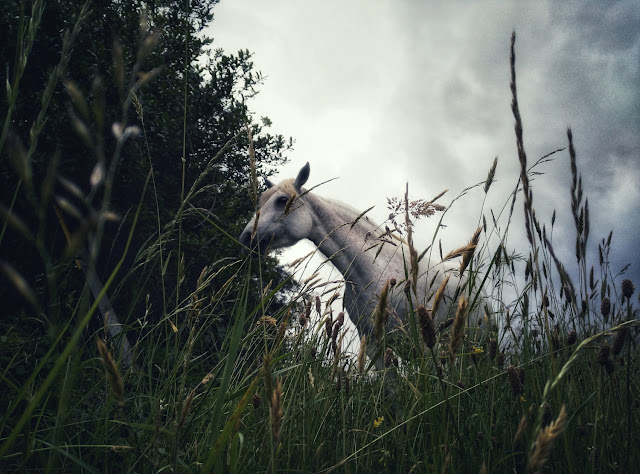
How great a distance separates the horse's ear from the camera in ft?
20.0

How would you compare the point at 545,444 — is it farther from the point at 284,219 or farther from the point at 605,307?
the point at 284,219

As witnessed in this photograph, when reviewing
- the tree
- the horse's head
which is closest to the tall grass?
the tree

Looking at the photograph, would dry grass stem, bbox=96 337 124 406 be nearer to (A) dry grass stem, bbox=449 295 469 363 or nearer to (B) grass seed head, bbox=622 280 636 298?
(A) dry grass stem, bbox=449 295 469 363

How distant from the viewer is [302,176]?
6.17 meters

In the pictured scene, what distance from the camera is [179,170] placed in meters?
6.69

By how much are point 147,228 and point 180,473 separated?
585cm

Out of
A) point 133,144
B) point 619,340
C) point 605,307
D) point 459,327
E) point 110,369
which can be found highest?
point 133,144

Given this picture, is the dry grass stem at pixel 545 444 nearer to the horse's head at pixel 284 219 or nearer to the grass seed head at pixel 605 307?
the grass seed head at pixel 605 307

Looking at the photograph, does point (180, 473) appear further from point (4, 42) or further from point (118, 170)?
point (4, 42)

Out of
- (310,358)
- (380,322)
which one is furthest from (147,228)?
(380,322)

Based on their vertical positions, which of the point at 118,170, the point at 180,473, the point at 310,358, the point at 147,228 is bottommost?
the point at 180,473

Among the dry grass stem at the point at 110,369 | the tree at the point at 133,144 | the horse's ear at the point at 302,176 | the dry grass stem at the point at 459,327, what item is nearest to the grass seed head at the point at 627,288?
the dry grass stem at the point at 459,327

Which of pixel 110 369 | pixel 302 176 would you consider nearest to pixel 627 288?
pixel 110 369

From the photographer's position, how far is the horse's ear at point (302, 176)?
240 inches
